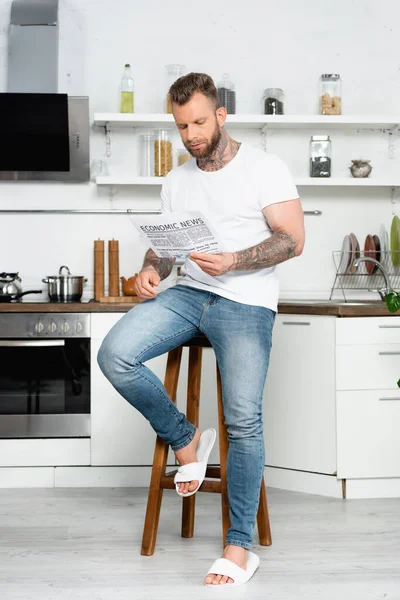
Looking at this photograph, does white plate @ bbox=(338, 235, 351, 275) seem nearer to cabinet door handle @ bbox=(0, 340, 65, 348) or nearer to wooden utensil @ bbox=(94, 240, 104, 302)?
wooden utensil @ bbox=(94, 240, 104, 302)

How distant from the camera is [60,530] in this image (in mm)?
2689

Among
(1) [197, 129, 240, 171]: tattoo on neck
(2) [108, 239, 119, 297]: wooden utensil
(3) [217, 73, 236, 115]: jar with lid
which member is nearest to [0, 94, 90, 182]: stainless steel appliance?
(2) [108, 239, 119, 297]: wooden utensil

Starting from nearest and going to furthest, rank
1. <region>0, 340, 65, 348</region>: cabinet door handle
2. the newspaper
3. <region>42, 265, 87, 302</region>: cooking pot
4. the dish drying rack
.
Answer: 1. the newspaper
2. <region>0, 340, 65, 348</region>: cabinet door handle
3. <region>42, 265, 87, 302</region>: cooking pot
4. the dish drying rack

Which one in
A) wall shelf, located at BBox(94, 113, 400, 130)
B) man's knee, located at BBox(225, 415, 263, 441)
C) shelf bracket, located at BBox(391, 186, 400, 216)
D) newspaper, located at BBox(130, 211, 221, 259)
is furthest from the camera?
shelf bracket, located at BBox(391, 186, 400, 216)

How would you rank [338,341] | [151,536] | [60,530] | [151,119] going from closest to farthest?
1. [151,536]
2. [60,530]
3. [338,341]
4. [151,119]

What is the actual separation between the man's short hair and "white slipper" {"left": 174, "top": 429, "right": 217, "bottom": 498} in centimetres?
101

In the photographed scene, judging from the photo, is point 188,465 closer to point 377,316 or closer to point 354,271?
point 377,316

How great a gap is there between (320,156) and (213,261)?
1.92 meters

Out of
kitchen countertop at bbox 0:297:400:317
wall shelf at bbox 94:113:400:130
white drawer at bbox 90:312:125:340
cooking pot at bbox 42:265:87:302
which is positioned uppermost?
wall shelf at bbox 94:113:400:130

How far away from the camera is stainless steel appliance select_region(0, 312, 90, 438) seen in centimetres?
336

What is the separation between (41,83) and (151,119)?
1.92ft

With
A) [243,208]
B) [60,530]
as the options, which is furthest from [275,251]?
[60,530]

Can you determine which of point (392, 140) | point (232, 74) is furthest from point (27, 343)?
point (392, 140)

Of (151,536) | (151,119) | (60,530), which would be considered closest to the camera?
(151,536)
